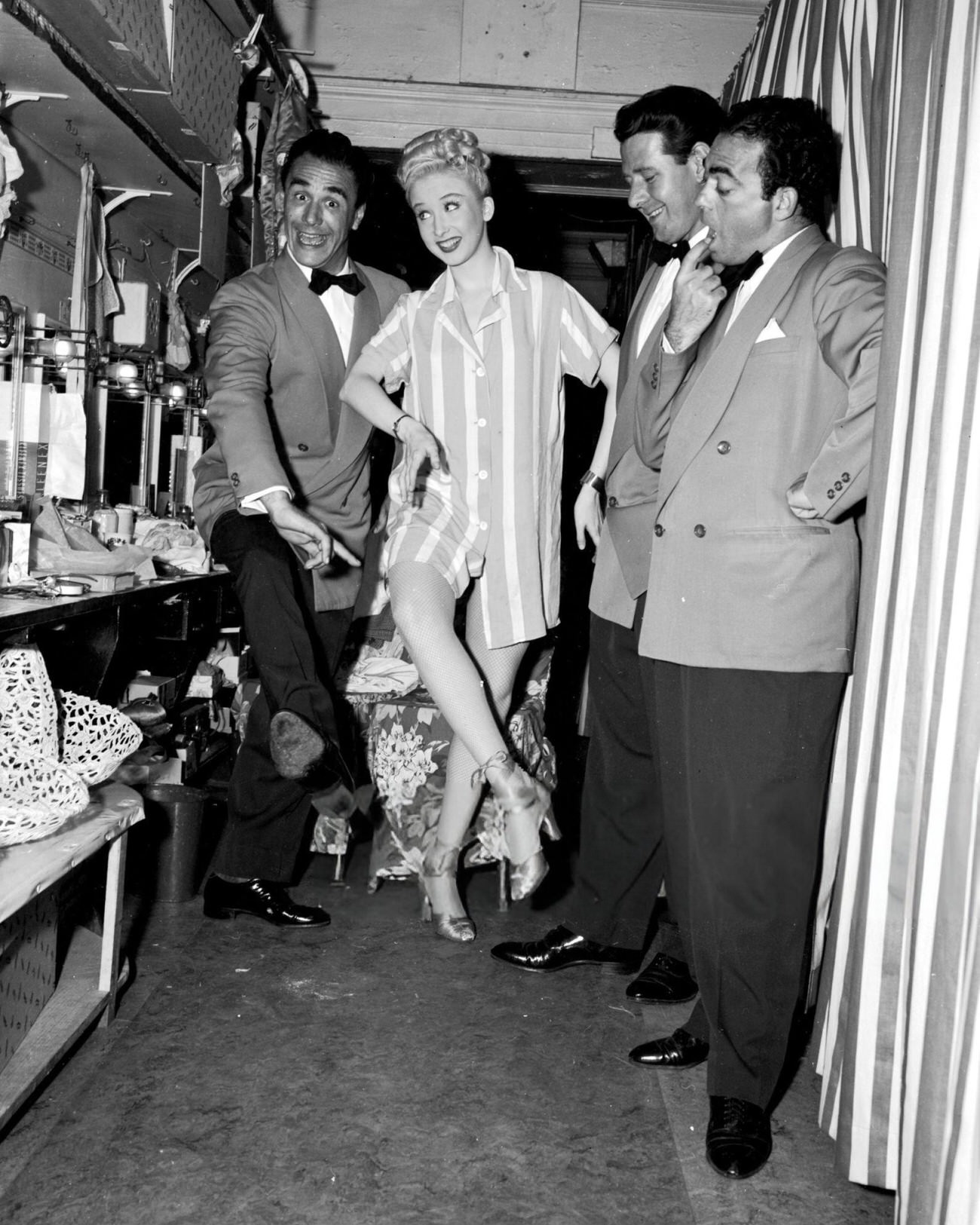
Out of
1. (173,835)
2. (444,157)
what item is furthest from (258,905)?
(444,157)

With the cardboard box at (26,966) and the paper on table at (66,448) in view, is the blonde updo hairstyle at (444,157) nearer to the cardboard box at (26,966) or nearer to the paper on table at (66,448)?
the paper on table at (66,448)

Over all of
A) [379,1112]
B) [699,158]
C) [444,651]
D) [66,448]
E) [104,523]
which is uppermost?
[699,158]

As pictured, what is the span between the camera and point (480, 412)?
2682mm

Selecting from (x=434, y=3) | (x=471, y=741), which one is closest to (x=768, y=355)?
(x=471, y=741)

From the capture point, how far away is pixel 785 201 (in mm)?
1985

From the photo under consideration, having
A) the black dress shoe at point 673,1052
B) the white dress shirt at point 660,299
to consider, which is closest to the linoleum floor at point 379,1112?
the black dress shoe at point 673,1052

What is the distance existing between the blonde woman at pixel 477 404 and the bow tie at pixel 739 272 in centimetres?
66

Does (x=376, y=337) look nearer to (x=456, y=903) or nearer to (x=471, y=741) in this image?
(x=471, y=741)

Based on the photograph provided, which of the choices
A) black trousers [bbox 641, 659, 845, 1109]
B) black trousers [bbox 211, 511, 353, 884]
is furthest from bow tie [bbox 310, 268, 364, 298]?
black trousers [bbox 641, 659, 845, 1109]

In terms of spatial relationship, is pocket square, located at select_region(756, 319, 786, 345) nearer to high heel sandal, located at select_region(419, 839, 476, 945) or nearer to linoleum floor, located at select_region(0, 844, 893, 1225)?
linoleum floor, located at select_region(0, 844, 893, 1225)

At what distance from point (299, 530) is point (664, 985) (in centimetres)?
133

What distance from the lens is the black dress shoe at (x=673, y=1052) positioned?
7.25 ft

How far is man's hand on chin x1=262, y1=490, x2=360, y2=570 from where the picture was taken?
2.54 meters

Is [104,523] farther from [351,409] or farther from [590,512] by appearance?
[590,512]
